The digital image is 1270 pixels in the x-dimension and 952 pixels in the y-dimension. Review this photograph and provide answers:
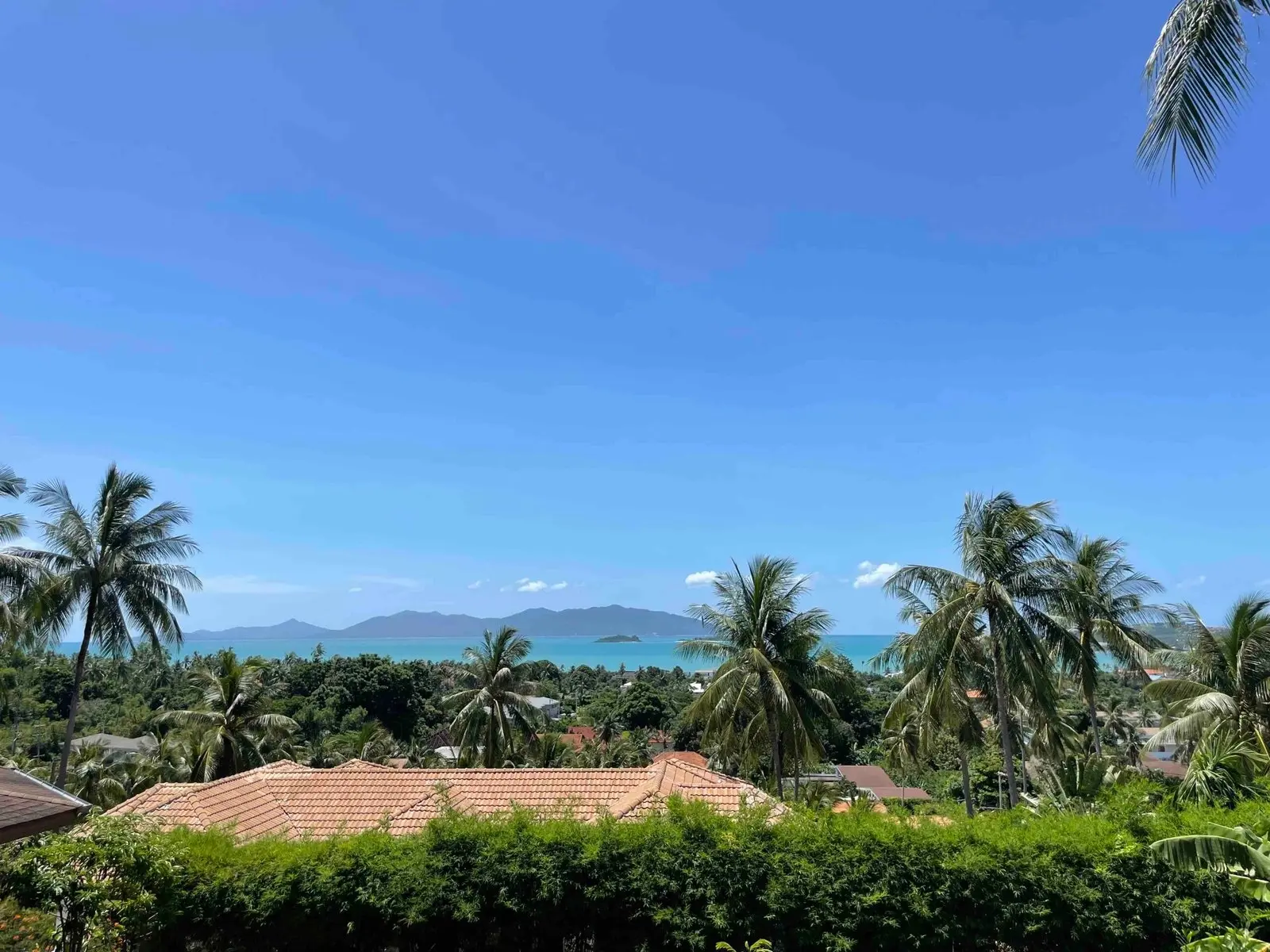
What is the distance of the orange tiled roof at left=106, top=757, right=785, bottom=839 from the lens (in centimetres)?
1274

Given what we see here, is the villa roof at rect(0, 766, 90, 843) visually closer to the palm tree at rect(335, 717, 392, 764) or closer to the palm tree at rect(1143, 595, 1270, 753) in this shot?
the palm tree at rect(1143, 595, 1270, 753)

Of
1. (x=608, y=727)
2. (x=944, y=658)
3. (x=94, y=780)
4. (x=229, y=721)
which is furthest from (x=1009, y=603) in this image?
(x=608, y=727)

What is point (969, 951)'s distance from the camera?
351 inches

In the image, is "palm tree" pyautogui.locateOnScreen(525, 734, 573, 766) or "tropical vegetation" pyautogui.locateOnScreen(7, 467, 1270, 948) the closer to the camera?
"tropical vegetation" pyautogui.locateOnScreen(7, 467, 1270, 948)

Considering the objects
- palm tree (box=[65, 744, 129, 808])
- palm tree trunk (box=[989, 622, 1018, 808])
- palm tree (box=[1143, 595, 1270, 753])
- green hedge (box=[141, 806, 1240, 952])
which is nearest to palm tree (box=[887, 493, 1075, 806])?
palm tree trunk (box=[989, 622, 1018, 808])

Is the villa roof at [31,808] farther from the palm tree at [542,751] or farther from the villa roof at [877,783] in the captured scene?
the villa roof at [877,783]

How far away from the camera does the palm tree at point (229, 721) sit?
70.2ft

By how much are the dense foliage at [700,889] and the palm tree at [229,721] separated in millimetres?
13869

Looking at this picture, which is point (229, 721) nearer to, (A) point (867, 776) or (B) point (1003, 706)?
(B) point (1003, 706)

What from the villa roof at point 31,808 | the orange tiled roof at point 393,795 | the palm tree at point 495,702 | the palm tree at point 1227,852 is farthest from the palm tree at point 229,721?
the palm tree at point 1227,852

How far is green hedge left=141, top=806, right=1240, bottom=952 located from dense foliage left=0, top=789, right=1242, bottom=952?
0.02 metres

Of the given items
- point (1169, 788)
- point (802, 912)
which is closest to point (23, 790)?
point (802, 912)

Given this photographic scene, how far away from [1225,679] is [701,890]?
15.5 meters

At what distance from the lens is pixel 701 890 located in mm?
9078
